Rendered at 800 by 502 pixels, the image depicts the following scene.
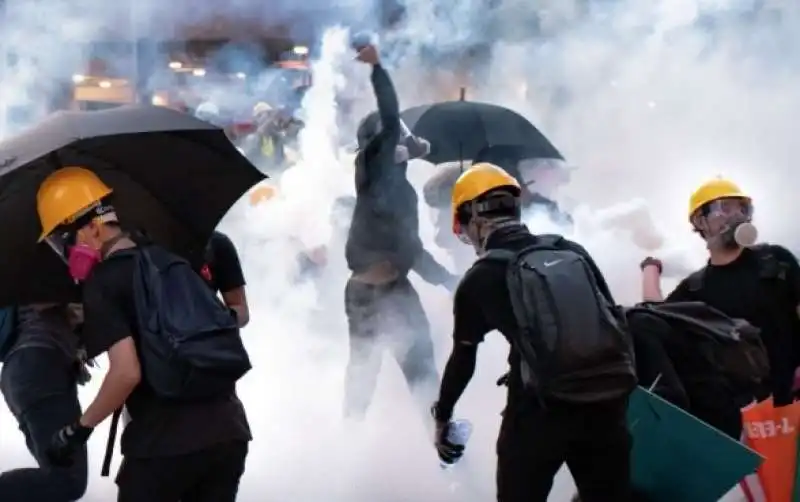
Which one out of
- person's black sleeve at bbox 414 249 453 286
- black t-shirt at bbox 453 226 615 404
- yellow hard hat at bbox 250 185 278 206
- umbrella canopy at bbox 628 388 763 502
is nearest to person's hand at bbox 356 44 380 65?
person's black sleeve at bbox 414 249 453 286

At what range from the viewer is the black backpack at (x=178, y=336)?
7.79 ft

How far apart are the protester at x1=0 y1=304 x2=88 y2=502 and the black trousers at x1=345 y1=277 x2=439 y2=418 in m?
1.68

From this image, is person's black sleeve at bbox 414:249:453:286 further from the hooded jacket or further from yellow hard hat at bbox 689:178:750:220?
yellow hard hat at bbox 689:178:750:220

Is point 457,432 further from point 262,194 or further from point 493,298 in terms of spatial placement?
point 262,194

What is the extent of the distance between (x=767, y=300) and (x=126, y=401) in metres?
2.03

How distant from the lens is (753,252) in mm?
3396

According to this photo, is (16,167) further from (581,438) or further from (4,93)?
(4,93)

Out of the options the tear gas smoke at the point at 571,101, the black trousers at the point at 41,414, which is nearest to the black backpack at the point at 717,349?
the black trousers at the point at 41,414

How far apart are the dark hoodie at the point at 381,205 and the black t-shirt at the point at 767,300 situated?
1.76m

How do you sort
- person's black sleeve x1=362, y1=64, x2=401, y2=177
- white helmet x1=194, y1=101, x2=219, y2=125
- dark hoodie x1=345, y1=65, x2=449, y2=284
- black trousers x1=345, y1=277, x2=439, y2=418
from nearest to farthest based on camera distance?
person's black sleeve x1=362, y1=64, x2=401, y2=177
dark hoodie x1=345, y1=65, x2=449, y2=284
black trousers x1=345, y1=277, x2=439, y2=418
white helmet x1=194, y1=101, x2=219, y2=125

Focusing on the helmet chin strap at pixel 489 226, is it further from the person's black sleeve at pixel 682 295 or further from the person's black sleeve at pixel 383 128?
the person's black sleeve at pixel 383 128

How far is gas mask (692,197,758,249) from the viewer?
11.0 ft

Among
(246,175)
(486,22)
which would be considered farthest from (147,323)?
(486,22)

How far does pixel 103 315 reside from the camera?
2346 millimetres
